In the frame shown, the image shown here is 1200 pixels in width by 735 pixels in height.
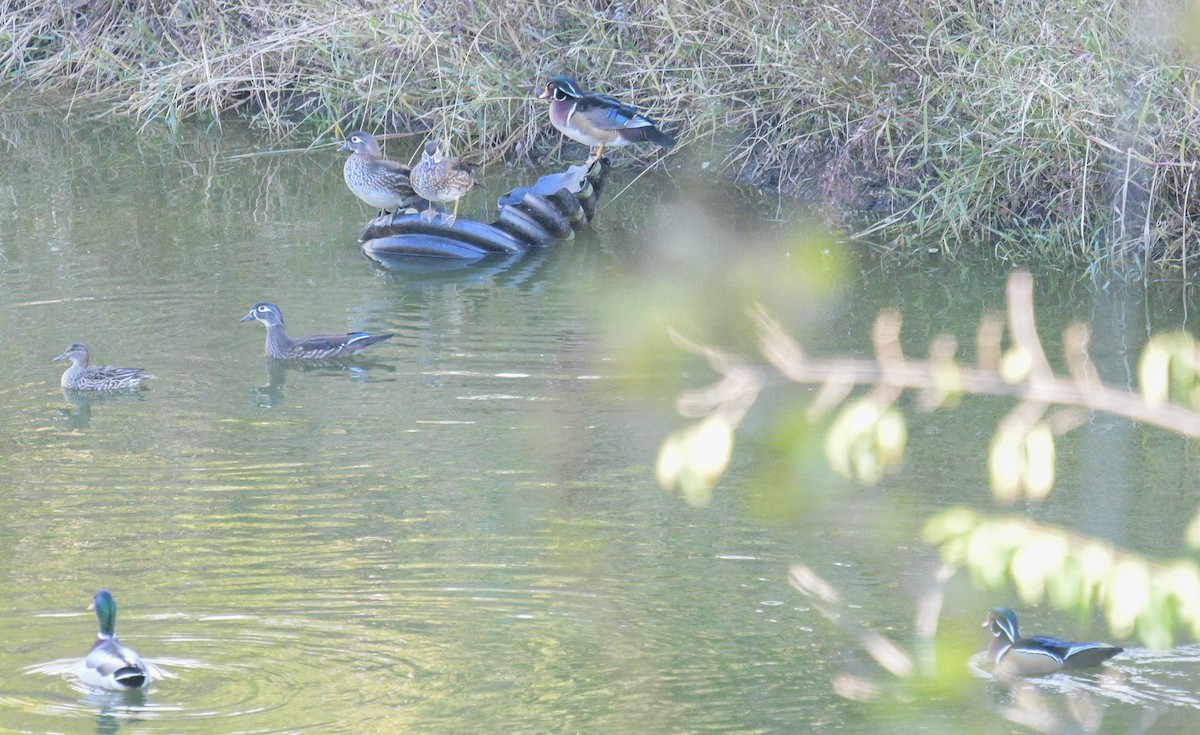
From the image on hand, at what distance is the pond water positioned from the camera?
4777 mm

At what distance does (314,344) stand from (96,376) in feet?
3.38

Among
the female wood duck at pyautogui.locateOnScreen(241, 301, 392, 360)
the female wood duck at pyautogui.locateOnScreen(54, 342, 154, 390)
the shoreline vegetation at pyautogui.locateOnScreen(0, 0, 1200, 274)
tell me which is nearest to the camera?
the female wood duck at pyautogui.locateOnScreen(54, 342, 154, 390)

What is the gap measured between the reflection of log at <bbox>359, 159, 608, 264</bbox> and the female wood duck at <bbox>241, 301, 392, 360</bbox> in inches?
75.3

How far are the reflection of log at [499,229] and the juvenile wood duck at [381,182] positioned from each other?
17 centimetres

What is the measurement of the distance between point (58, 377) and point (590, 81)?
17.4ft

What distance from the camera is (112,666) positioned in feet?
15.2

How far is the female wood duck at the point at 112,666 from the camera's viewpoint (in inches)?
181

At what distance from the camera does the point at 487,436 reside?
7.07 m

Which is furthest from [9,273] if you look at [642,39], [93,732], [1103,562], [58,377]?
[1103,562]

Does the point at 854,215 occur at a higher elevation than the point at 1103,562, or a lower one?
higher

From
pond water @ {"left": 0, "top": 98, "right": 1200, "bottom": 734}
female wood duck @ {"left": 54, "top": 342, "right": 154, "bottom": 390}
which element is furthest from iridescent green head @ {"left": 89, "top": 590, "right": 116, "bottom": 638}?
female wood duck @ {"left": 54, "top": 342, "right": 154, "bottom": 390}

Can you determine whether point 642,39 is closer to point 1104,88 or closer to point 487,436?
point 1104,88

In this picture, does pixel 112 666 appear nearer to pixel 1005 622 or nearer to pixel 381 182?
pixel 1005 622

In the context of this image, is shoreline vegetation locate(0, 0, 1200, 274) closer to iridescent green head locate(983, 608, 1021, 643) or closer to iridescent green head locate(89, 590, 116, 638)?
iridescent green head locate(983, 608, 1021, 643)
